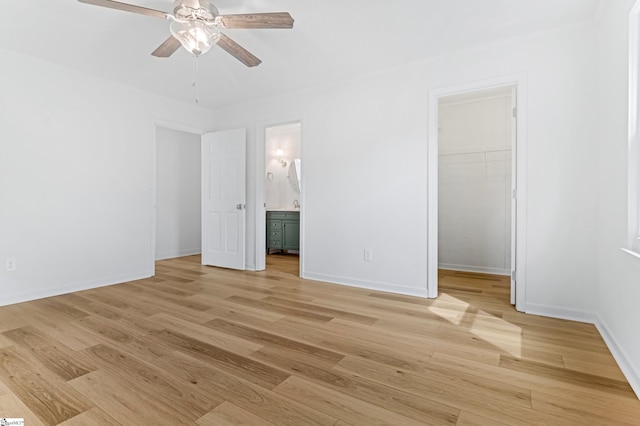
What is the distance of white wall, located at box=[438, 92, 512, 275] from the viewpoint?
14.6 ft

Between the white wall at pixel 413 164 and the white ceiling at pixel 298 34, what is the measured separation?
8.8 inches

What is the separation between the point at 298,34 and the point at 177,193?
14.5 feet

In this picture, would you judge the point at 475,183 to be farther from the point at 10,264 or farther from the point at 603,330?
the point at 10,264

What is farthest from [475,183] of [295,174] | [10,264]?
[10,264]

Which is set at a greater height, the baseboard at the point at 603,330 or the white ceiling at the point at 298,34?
the white ceiling at the point at 298,34

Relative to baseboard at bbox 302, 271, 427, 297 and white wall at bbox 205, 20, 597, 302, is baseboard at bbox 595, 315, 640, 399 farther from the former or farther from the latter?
baseboard at bbox 302, 271, 427, 297

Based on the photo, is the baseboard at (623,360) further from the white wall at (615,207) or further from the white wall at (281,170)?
the white wall at (281,170)

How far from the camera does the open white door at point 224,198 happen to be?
4715 millimetres

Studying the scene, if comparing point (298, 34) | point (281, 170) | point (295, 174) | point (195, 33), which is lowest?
point (295, 174)

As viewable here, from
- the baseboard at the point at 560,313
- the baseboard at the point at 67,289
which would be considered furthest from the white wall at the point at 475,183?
the baseboard at the point at 67,289

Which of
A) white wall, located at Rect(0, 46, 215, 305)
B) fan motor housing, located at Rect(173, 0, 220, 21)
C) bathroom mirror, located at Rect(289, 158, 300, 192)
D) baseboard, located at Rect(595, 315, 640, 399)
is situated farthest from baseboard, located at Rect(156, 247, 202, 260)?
baseboard, located at Rect(595, 315, 640, 399)

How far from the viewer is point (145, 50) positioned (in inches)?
122

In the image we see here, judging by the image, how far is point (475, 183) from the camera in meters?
4.66

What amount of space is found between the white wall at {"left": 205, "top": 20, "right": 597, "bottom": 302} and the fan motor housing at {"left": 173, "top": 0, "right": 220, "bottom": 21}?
2.01 m
